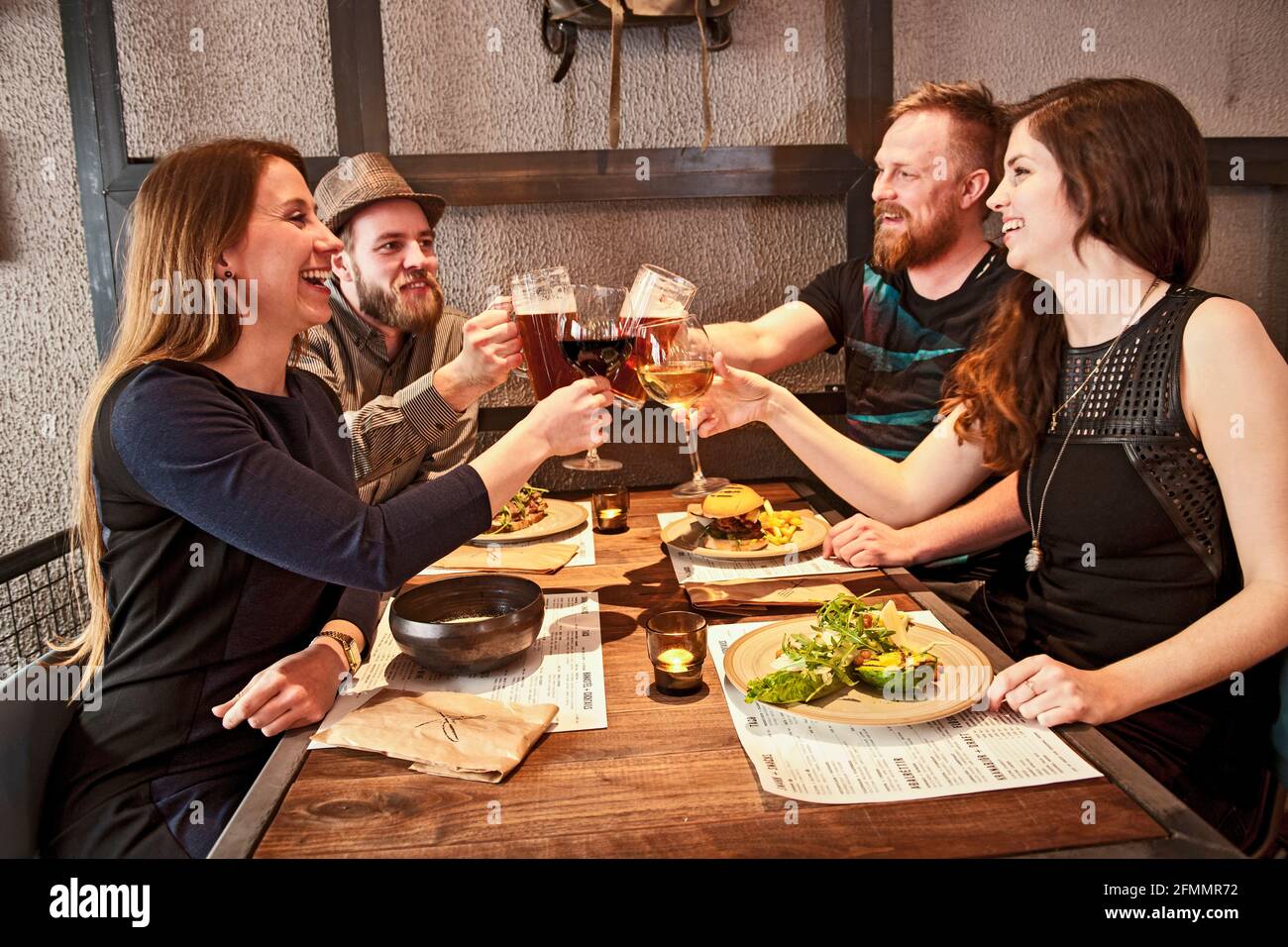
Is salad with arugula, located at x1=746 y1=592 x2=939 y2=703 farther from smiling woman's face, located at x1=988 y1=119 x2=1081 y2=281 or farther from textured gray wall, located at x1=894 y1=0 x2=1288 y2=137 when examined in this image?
textured gray wall, located at x1=894 y1=0 x2=1288 y2=137

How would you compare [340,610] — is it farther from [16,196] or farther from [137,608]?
[16,196]

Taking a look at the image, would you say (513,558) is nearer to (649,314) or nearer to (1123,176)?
(649,314)

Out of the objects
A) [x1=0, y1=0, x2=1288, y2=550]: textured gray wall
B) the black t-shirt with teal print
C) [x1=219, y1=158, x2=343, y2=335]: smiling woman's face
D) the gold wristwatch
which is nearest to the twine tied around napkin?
the gold wristwatch

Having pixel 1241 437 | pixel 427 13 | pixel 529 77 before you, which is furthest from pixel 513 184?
pixel 1241 437

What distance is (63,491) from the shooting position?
2.86 meters

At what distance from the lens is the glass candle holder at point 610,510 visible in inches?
80.8

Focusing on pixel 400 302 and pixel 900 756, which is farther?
pixel 400 302

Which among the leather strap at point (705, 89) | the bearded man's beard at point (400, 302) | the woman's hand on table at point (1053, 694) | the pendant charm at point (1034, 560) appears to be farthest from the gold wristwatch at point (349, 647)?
the leather strap at point (705, 89)

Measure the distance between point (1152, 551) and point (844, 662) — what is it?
2.13 ft

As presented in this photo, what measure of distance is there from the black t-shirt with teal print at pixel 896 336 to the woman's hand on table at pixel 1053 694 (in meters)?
Result: 1.26

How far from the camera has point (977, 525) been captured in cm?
181

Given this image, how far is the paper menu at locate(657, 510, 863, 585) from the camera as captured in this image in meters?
1.70

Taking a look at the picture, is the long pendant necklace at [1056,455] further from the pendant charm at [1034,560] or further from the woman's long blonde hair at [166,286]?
the woman's long blonde hair at [166,286]

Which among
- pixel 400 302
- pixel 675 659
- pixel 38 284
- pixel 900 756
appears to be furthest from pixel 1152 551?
pixel 38 284
